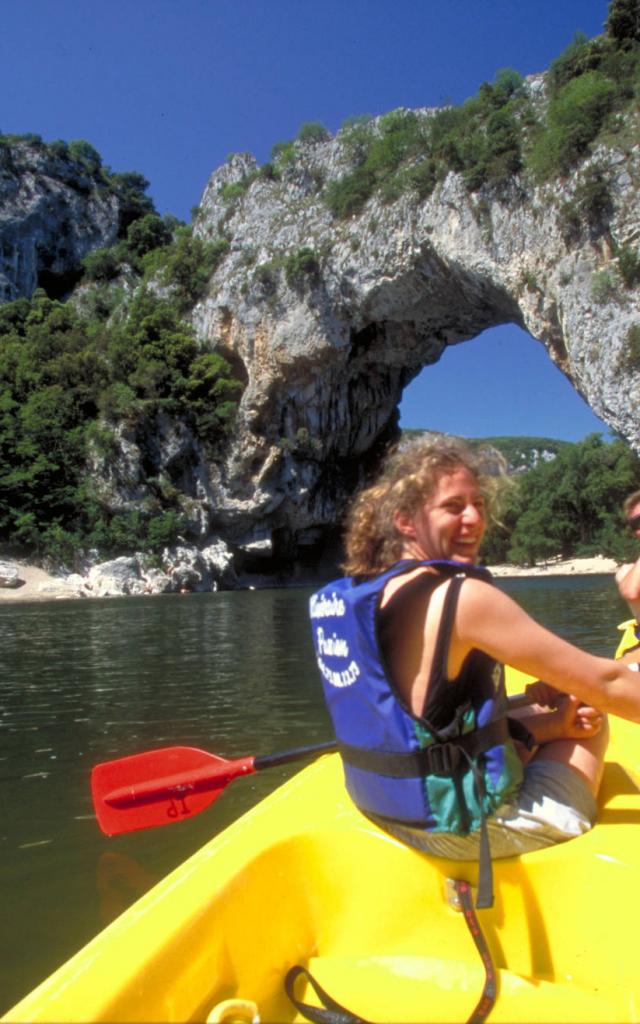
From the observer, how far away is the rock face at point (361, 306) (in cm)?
1909

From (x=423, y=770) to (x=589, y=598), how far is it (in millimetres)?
17468

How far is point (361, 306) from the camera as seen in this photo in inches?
1069

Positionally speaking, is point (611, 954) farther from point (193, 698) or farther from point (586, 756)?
point (193, 698)

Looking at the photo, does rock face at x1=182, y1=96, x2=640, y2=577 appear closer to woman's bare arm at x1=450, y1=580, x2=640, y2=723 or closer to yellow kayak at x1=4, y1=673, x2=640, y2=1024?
woman's bare arm at x1=450, y1=580, x2=640, y2=723

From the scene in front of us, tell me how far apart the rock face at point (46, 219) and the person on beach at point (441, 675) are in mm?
44630

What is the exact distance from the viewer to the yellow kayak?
1.25m

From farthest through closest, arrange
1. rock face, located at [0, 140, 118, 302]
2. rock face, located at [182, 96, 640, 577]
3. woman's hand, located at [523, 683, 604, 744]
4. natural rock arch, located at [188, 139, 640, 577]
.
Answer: rock face, located at [0, 140, 118, 302], natural rock arch, located at [188, 139, 640, 577], rock face, located at [182, 96, 640, 577], woman's hand, located at [523, 683, 604, 744]

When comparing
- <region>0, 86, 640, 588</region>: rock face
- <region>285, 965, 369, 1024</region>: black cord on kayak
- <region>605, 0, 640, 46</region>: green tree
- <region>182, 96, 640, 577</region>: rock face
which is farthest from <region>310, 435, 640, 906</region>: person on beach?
<region>605, 0, 640, 46</region>: green tree

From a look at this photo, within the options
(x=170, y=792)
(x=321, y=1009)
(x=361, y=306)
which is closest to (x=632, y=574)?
(x=170, y=792)

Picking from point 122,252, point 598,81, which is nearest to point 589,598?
point 598,81

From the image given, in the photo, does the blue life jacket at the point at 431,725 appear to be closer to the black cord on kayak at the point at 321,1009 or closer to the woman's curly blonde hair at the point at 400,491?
the woman's curly blonde hair at the point at 400,491

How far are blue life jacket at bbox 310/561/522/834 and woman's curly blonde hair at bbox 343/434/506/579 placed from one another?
144 millimetres

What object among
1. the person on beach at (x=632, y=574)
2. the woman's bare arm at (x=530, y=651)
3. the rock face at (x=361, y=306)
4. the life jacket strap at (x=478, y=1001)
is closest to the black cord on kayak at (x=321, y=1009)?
the life jacket strap at (x=478, y=1001)

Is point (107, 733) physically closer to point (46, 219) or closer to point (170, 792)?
point (170, 792)
